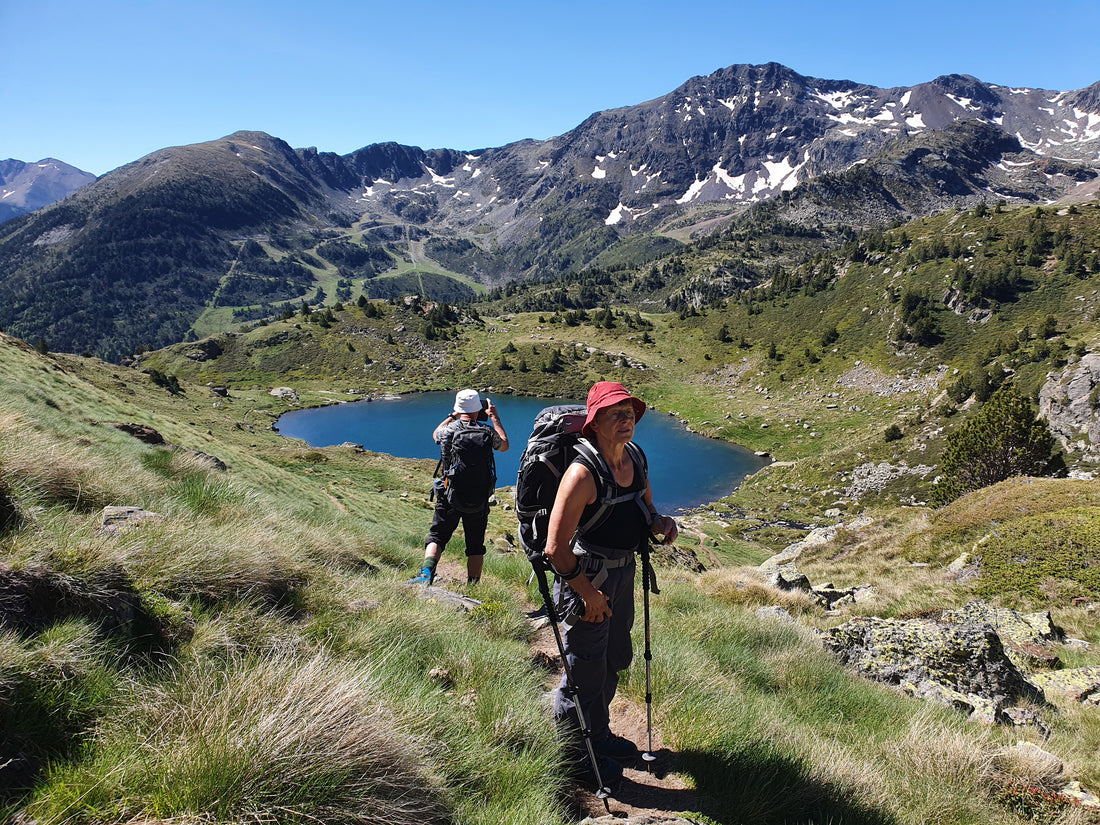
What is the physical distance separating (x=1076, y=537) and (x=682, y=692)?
1434 centimetres

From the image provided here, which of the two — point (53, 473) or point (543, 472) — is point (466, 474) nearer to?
point (543, 472)

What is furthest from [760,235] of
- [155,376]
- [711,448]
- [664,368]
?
[155,376]

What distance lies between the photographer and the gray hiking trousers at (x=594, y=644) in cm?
388

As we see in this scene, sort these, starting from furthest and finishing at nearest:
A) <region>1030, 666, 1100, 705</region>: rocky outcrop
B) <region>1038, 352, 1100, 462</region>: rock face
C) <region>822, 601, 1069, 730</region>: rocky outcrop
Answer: <region>1038, 352, 1100, 462</region>: rock face
<region>1030, 666, 1100, 705</region>: rocky outcrop
<region>822, 601, 1069, 730</region>: rocky outcrop

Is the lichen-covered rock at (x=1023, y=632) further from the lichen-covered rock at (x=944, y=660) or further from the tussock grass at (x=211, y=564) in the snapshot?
the tussock grass at (x=211, y=564)

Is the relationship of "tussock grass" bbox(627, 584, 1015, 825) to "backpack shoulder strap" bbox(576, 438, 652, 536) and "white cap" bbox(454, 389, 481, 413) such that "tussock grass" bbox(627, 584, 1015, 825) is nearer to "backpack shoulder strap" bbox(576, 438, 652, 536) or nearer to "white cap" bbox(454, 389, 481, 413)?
"backpack shoulder strap" bbox(576, 438, 652, 536)

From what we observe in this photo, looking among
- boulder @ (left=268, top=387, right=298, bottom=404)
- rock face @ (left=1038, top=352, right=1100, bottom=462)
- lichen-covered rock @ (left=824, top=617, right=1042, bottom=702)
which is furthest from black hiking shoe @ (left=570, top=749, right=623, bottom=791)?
boulder @ (left=268, top=387, right=298, bottom=404)

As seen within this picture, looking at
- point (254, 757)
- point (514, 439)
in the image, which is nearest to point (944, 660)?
point (254, 757)

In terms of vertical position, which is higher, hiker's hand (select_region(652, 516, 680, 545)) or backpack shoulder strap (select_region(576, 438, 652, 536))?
backpack shoulder strap (select_region(576, 438, 652, 536))

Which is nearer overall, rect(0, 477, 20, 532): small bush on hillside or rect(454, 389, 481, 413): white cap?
rect(0, 477, 20, 532): small bush on hillside

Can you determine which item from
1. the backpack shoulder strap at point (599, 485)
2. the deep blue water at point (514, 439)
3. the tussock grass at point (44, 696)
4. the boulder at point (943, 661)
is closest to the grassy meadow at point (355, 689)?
the tussock grass at point (44, 696)

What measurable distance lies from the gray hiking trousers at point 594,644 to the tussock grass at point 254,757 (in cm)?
139

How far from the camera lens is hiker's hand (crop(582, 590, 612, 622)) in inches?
142

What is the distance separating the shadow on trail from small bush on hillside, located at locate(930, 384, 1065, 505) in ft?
102
